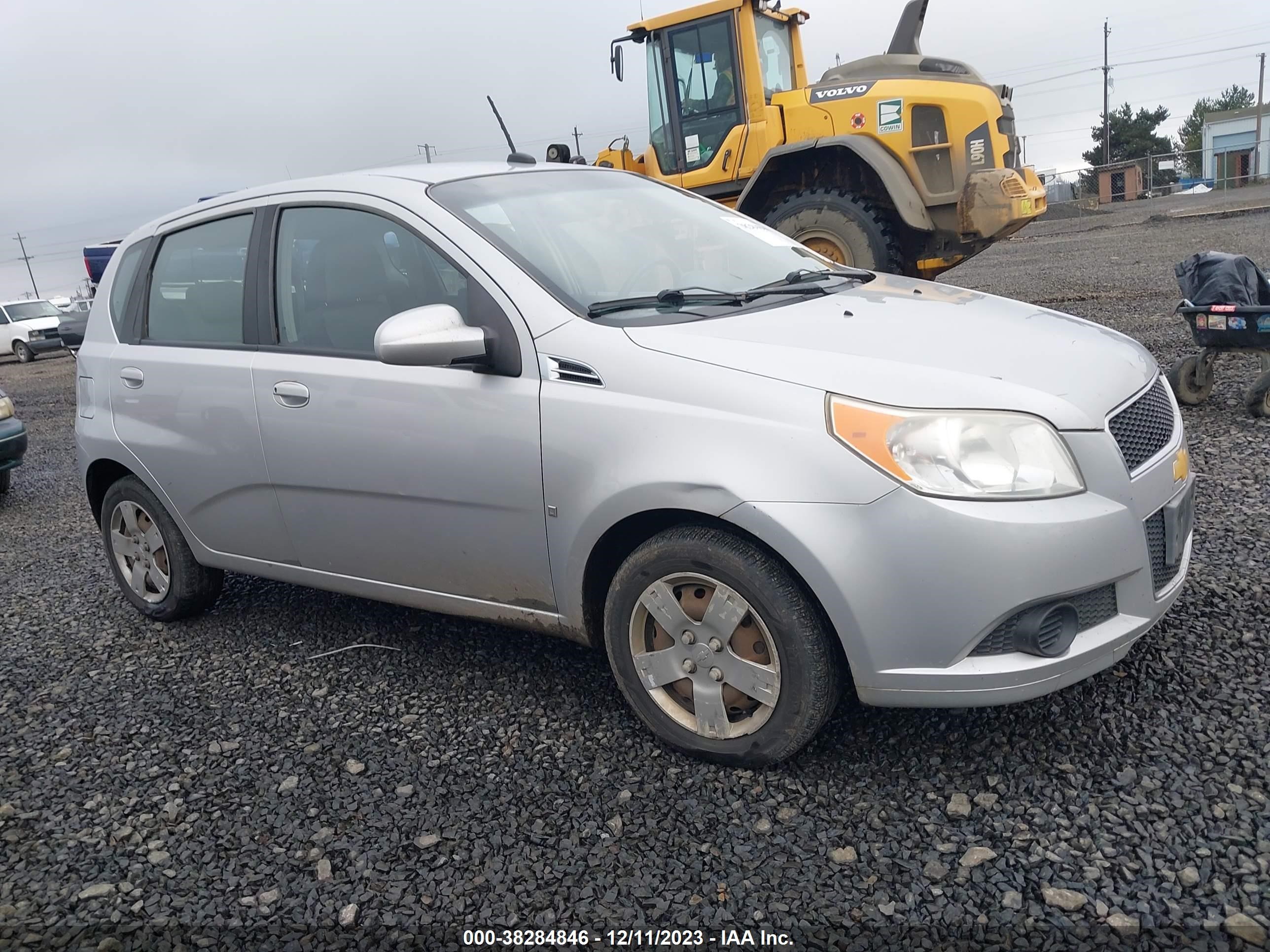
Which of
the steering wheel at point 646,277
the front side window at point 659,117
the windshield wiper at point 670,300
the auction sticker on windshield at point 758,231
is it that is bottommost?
the windshield wiper at point 670,300

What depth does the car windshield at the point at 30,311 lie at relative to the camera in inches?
1059

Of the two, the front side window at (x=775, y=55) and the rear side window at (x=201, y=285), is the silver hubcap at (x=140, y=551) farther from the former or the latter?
the front side window at (x=775, y=55)

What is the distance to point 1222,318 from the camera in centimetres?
573

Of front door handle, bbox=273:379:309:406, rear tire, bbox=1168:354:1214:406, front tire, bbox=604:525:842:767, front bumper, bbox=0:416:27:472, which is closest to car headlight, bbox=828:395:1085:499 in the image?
front tire, bbox=604:525:842:767

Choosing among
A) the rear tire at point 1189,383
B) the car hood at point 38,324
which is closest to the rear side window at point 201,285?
the rear tire at point 1189,383

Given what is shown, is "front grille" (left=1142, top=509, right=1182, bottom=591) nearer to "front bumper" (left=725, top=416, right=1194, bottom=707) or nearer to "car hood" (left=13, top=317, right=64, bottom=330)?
"front bumper" (left=725, top=416, right=1194, bottom=707)

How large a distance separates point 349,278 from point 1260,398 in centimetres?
527

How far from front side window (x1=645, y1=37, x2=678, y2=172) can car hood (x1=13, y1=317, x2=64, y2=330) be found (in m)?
21.8

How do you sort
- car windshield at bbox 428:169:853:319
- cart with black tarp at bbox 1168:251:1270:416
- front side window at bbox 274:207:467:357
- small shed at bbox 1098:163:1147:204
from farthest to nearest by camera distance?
small shed at bbox 1098:163:1147:204
cart with black tarp at bbox 1168:251:1270:416
front side window at bbox 274:207:467:357
car windshield at bbox 428:169:853:319

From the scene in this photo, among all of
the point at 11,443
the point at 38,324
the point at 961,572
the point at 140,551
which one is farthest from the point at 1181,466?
the point at 38,324

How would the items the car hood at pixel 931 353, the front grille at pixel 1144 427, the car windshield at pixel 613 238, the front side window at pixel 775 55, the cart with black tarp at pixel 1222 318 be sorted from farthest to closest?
the front side window at pixel 775 55, the cart with black tarp at pixel 1222 318, the car windshield at pixel 613 238, the front grille at pixel 1144 427, the car hood at pixel 931 353

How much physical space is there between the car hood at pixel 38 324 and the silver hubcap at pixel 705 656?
1113 inches

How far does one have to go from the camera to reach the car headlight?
2.41m

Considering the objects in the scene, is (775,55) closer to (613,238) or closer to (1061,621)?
(613,238)
